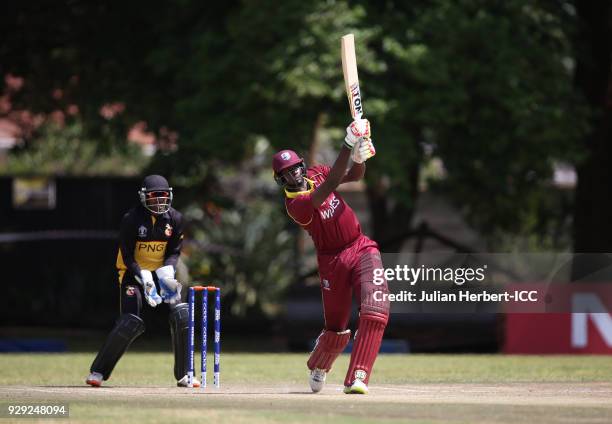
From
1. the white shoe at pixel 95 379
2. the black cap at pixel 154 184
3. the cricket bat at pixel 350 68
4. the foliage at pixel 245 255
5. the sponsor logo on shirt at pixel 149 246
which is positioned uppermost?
the cricket bat at pixel 350 68

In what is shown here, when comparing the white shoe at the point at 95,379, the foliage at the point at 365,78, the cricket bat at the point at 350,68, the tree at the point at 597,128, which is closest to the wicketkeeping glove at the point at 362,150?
the cricket bat at the point at 350,68

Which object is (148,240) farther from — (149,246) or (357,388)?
(357,388)

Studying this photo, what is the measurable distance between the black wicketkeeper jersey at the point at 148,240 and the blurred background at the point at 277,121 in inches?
277

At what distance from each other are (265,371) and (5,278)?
11.9 meters

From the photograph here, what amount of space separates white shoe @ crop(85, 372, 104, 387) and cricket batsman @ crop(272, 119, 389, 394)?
190 centimetres

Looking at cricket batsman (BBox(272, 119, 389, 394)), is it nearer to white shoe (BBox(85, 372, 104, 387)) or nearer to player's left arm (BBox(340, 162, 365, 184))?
player's left arm (BBox(340, 162, 365, 184))

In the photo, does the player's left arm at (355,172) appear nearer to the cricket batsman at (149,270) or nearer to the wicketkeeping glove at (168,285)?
the cricket batsman at (149,270)

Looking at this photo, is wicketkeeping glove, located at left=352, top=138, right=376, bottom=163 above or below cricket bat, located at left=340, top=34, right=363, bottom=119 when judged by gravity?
below

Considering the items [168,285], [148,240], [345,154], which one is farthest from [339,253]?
[148,240]

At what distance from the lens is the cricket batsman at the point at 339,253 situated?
10531mm

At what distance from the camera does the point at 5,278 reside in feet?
83.3

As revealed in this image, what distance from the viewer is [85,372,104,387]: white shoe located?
11.8 m

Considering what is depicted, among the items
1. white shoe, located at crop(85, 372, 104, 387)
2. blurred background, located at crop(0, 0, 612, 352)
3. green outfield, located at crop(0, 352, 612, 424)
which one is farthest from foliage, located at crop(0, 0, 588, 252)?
white shoe, located at crop(85, 372, 104, 387)

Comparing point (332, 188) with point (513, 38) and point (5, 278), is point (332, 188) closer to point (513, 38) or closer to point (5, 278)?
point (513, 38)
